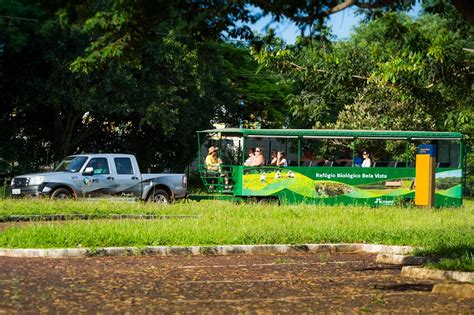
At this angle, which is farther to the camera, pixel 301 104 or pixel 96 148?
pixel 96 148

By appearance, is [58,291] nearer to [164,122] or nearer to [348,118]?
[164,122]

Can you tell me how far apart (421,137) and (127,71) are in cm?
1323

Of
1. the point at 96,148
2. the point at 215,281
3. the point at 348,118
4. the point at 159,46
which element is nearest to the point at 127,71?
the point at 159,46

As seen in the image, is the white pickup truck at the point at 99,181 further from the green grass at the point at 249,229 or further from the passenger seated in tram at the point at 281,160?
the green grass at the point at 249,229

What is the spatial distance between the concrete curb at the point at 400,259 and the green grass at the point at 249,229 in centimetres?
37

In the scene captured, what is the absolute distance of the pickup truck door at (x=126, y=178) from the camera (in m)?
26.8

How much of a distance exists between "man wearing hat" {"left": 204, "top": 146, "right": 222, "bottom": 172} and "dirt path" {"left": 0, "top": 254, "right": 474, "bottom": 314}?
1468cm

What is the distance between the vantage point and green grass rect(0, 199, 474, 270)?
14258 mm

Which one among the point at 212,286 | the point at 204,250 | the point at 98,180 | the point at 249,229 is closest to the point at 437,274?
the point at 212,286

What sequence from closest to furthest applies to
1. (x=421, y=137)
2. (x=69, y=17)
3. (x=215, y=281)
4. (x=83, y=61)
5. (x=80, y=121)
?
(x=69, y=17) < (x=83, y=61) < (x=215, y=281) < (x=421, y=137) < (x=80, y=121)

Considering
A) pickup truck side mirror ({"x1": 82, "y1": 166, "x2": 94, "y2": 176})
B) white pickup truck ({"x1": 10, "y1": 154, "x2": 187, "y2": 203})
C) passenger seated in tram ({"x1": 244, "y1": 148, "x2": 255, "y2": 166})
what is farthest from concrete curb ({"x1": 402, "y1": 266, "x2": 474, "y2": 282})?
passenger seated in tram ({"x1": 244, "y1": 148, "x2": 255, "y2": 166})

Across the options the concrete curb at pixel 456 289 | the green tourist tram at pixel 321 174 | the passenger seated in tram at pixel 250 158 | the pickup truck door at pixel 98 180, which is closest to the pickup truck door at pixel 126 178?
the pickup truck door at pixel 98 180

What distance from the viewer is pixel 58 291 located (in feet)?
31.9

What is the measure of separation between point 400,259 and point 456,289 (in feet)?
11.9
